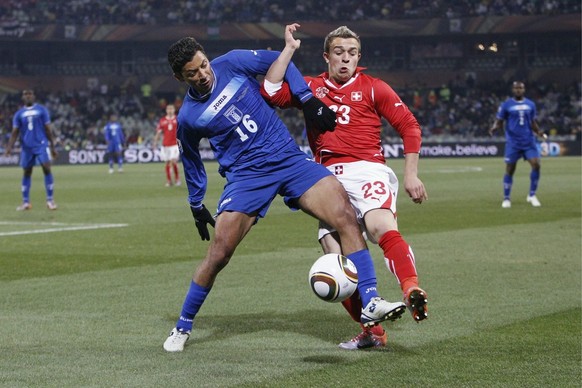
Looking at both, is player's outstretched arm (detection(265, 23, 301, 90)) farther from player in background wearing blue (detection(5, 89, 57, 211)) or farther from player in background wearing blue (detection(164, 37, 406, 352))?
player in background wearing blue (detection(5, 89, 57, 211))

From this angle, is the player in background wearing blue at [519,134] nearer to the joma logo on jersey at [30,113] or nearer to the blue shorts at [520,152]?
the blue shorts at [520,152]

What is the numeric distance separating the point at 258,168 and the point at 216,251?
27.1 inches

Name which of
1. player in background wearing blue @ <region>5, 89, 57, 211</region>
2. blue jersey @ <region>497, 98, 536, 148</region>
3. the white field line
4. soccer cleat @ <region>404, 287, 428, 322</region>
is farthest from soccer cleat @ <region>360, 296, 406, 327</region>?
player in background wearing blue @ <region>5, 89, 57, 211</region>

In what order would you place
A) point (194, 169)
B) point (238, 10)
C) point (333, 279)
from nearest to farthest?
point (333, 279), point (194, 169), point (238, 10)

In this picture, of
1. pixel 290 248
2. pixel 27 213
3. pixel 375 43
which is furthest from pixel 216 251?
pixel 375 43

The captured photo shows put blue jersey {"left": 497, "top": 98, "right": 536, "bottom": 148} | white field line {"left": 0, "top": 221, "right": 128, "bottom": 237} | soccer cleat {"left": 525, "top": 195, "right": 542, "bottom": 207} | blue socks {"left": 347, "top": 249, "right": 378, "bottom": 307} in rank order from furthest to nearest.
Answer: blue jersey {"left": 497, "top": 98, "right": 536, "bottom": 148}, soccer cleat {"left": 525, "top": 195, "right": 542, "bottom": 207}, white field line {"left": 0, "top": 221, "right": 128, "bottom": 237}, blue socks {"left": 347, "top": 249, "right": 378, "bottom": 307}

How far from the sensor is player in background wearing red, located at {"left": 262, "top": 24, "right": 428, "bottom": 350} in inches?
301

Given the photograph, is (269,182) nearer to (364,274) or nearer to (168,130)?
(364,274)

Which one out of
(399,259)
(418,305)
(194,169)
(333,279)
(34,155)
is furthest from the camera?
(34,155)

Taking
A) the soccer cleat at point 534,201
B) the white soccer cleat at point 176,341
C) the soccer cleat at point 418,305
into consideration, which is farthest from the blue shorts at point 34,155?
the soccer cleat at point 418,305

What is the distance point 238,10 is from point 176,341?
2554 inches

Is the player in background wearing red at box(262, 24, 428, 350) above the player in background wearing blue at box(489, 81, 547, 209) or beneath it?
above

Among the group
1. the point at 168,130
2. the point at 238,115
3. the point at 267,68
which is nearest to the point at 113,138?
the point at 168,130

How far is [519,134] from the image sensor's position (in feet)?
76.0
